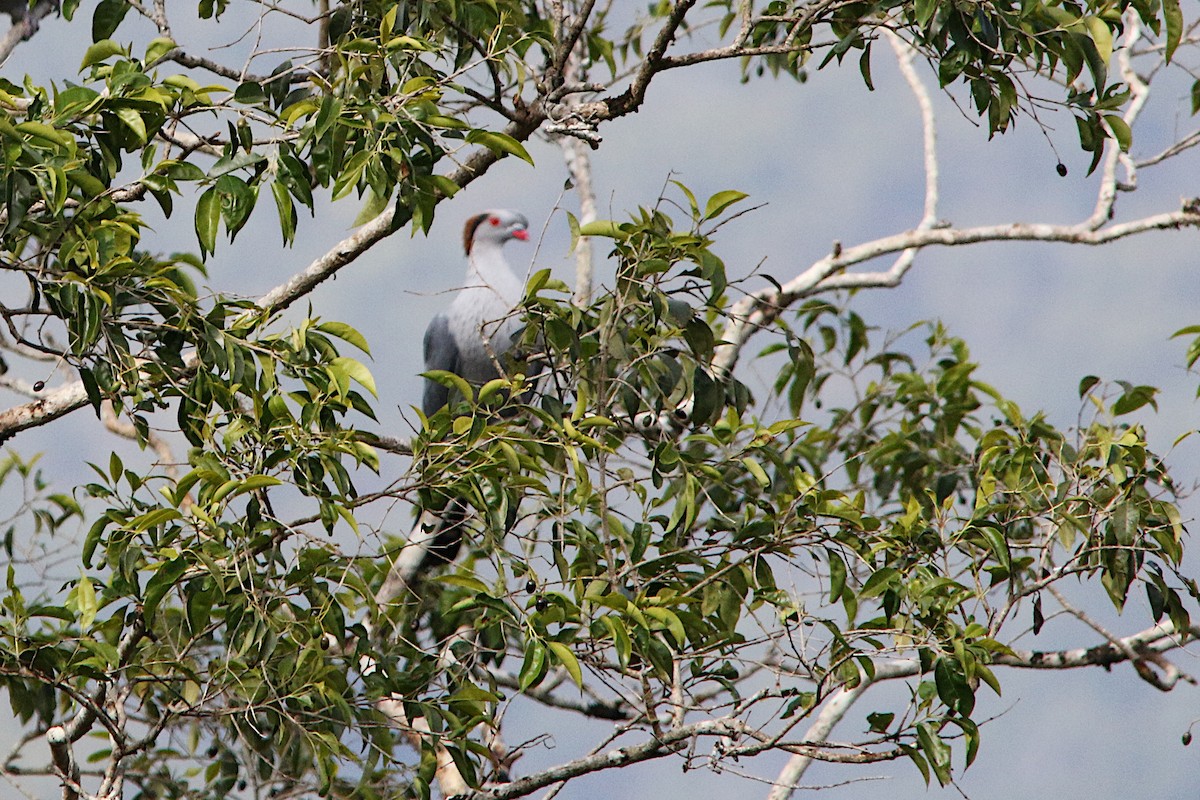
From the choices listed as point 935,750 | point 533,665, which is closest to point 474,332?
point 533,665

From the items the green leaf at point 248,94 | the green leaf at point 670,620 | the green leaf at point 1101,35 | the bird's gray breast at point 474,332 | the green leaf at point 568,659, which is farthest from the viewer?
the bird's gray breast at point 474,332

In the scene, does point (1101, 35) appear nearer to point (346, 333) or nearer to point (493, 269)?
point (346, 333)

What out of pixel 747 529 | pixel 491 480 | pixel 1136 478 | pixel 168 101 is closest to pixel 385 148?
pixel 168 101

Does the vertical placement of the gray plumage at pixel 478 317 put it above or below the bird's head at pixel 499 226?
below

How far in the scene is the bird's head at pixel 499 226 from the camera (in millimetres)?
5480

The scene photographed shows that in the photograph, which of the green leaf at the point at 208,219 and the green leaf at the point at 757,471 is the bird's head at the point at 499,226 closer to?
the green leaf at the point at 757,471

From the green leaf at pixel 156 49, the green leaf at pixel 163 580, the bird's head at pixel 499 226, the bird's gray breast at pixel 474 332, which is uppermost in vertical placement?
the bird's head at pixel 499 226

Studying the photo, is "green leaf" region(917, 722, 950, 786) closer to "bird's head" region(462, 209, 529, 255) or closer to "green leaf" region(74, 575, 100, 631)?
"green leaf" region(74, 575, 100, 631)

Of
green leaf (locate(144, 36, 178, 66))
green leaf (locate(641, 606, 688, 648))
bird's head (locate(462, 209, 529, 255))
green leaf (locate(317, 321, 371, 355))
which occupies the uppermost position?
Answer: bird's head (locate(462, 209, 529, 255))

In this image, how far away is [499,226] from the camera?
549 cm

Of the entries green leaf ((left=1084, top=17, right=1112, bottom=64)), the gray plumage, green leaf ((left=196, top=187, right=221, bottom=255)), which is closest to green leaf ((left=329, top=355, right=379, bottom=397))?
green leaf ((left=196, top=187, right=221, bottom=255))

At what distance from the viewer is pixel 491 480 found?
107 inches

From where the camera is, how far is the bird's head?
548cm

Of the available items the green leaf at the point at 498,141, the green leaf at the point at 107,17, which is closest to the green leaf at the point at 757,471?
the green leaf at the point at 498,141
